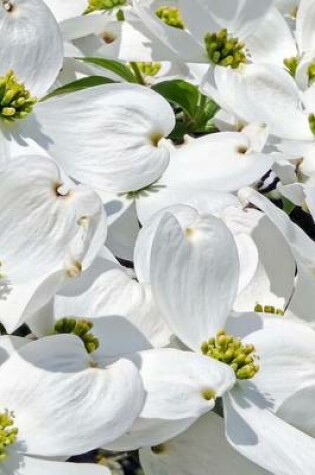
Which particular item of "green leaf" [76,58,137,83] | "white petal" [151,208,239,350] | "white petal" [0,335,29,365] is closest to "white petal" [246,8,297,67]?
"green leaf" [76,58,137,83]

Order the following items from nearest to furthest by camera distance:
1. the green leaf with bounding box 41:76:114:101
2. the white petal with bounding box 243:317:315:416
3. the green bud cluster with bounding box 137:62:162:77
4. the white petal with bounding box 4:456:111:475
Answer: the white petal with bounding box 4:456:111:475 < the white petal with bounding box 243:317:315:416 < the green leaf with bounding box 41:76:114:101 < the green bud cluster with bounding box 137:62:162:77

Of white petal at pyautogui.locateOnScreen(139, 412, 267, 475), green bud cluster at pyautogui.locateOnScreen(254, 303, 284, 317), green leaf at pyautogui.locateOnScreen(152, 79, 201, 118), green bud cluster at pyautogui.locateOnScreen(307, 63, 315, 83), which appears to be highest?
green bud cluster at pyautogui.locateOnScreen(307, 63, 315, 83)

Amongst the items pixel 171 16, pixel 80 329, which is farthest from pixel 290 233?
pixel 171 16

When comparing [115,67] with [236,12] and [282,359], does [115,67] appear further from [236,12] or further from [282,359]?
[282,359]

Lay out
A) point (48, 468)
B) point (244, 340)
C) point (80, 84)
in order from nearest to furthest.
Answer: point (48, 468) < point (244, 340) < point (80, 84)

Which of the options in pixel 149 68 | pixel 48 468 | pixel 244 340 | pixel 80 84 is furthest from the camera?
pixel 149 68

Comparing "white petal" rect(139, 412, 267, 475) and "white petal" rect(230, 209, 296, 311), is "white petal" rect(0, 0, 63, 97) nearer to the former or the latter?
"white petal" rect(230, 209, 296, 311)

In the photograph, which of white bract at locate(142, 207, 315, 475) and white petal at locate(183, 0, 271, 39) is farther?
white petal at locate(183, 0, 271, 39)
